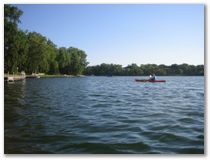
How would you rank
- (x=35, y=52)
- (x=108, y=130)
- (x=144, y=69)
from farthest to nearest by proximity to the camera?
(x=35, y=52)
(x=144, y=69)
(x=108, y=130)

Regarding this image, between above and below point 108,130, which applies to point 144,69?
above

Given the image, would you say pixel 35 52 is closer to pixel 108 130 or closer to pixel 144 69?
pixel 144 69

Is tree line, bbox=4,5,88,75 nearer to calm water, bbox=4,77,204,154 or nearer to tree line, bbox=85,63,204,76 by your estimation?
tree line, bbox=85,63,204,76

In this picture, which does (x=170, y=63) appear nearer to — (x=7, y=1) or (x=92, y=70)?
(x=92, y=70)

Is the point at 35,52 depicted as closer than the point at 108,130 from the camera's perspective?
No

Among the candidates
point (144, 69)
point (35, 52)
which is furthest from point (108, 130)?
point (35, 52)

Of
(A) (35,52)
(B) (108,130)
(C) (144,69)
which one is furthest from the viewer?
(A) (35,52)

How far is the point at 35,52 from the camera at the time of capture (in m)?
13.0

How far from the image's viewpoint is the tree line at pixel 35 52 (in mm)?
4971

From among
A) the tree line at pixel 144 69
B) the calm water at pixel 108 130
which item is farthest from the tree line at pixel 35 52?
the calm water at pixel 108 130

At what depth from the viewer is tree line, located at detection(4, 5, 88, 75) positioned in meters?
4.97

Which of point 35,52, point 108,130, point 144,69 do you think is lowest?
point 108,130

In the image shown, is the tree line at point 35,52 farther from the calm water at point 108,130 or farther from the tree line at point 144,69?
the calm water at point 108,130

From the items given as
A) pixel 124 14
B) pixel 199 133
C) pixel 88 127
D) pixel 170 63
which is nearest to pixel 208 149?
pixel 199 133
